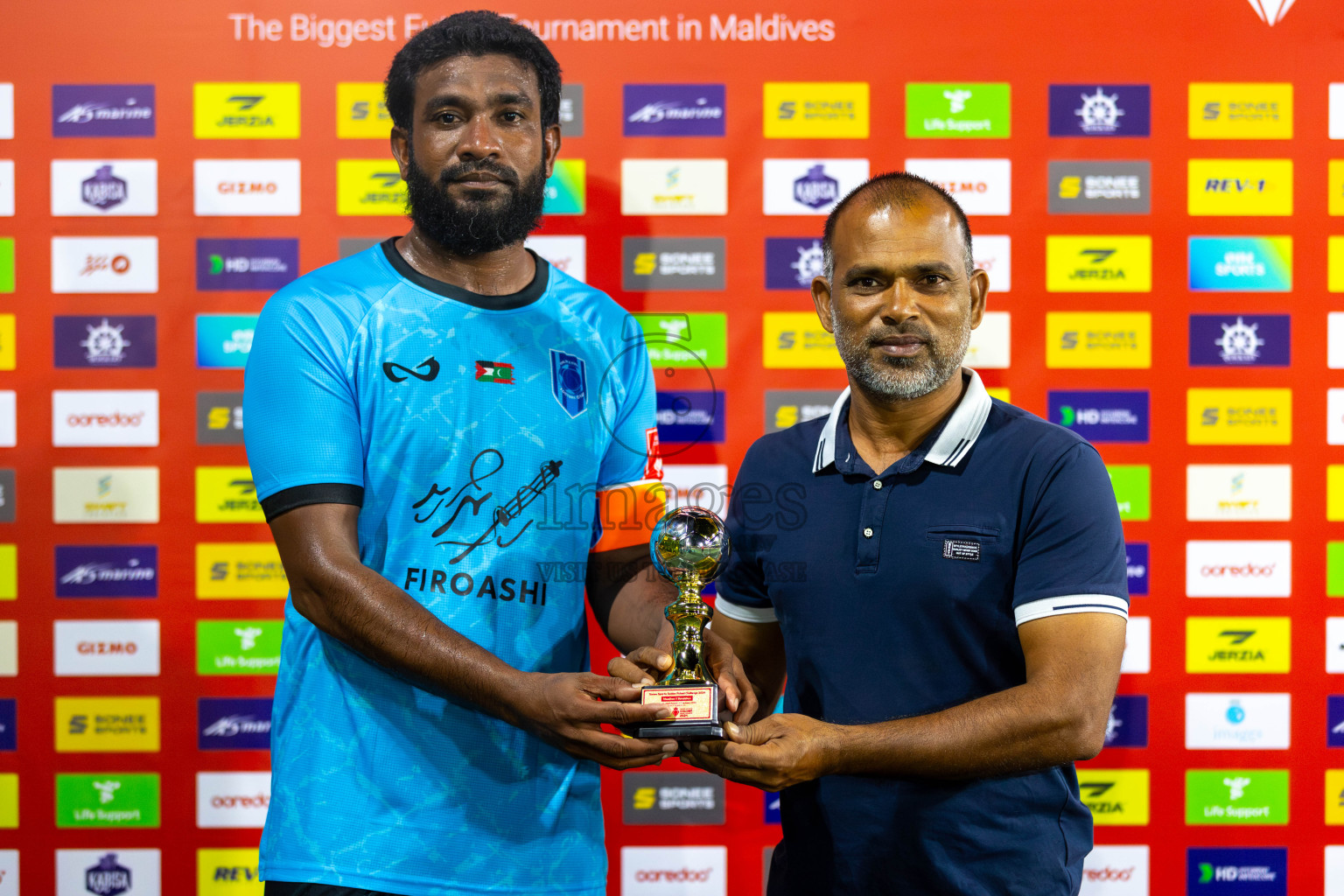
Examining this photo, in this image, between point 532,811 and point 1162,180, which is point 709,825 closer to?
point 532,811

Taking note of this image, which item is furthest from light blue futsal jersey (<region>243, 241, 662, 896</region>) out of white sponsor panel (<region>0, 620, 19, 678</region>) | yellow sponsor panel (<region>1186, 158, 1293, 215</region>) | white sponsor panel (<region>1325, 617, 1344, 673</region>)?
white sponsor panel (<region>1325, 617, 1344, 673</region>)

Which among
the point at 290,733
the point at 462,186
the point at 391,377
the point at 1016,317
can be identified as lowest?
the point at 290,733

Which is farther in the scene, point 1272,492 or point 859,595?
point 1272,492

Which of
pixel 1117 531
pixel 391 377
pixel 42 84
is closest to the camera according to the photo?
pixel 1117 531

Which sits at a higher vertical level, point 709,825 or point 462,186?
point 462,186

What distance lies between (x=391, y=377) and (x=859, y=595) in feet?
2.82

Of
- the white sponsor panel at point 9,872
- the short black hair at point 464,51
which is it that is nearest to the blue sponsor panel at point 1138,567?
the short black hair at point 464,51

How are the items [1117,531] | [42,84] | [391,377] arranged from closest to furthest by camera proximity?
[1117,531] → [391,377] → [42,84]

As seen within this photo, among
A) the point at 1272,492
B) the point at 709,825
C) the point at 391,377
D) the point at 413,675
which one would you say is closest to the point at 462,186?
the point at 391,377

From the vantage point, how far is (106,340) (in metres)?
2.37

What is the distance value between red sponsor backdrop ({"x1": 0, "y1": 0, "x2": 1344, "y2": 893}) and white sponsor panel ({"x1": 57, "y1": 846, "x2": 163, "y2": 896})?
1.6 inches

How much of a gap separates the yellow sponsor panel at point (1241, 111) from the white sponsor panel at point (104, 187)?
2.65 m

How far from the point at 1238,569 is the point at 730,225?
5.17 ft

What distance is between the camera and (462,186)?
1.64m
